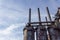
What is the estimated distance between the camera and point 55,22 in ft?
84.1

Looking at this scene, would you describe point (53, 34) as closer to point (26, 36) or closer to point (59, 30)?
point (59, 30)

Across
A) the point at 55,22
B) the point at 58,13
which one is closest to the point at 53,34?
the point at 55,22

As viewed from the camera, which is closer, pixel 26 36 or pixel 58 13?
pixel 26 36

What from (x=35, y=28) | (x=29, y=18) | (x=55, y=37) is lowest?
(x=55, y=37)

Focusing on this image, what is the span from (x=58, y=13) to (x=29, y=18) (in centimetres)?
581

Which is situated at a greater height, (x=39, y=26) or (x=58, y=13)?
(x=58, y=13)

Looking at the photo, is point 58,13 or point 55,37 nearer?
point 55,37

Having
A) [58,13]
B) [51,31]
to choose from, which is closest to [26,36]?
[51,31]

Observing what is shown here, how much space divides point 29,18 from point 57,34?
6315mm

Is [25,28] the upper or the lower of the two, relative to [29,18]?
lower

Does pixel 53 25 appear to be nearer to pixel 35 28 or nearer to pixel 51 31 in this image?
pixel 51 31

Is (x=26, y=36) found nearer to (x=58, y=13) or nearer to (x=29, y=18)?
(x=29, y=18)

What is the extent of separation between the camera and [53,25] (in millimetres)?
25656

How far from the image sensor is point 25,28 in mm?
25062
